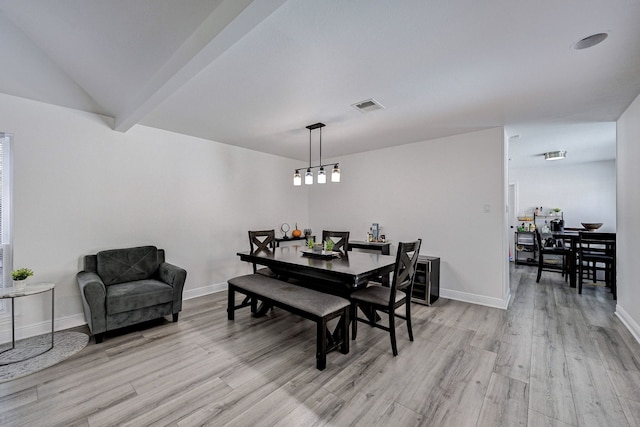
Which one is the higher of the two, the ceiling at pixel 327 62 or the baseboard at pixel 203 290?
the ceiling at pixel 327 62

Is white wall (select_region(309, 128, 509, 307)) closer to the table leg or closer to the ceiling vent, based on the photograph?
the ceiling vent

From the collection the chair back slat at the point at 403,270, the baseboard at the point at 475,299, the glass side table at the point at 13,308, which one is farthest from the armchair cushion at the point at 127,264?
the baseboard at the point at 475,299

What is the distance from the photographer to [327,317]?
229 centimetres

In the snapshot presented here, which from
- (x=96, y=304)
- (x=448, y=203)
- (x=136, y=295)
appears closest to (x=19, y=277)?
(x=96, y=304)

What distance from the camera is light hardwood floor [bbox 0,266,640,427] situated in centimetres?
171

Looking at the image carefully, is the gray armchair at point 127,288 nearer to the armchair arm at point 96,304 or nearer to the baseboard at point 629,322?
the armchair arm at point 96,304

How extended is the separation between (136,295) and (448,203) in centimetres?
427

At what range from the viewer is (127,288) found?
2910 mm

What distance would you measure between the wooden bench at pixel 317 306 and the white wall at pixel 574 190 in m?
6.89

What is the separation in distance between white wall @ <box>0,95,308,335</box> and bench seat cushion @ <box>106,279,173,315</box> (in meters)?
0.70

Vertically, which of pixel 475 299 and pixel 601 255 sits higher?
pixel 601 255

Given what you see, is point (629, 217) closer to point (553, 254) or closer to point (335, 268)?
point (553, 254)

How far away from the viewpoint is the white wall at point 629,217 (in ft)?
9.10

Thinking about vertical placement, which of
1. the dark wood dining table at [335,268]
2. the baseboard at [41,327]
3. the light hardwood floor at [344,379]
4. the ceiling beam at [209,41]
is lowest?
the light hardwood floor at [344,379]
